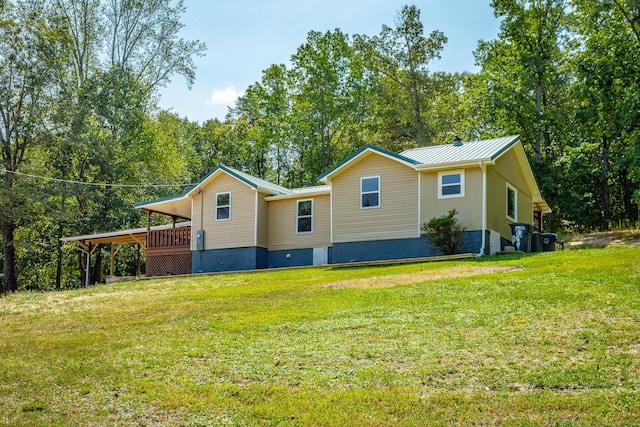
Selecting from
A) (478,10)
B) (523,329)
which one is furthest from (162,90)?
(523,329)

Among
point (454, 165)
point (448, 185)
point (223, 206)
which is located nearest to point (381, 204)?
point (448, 185)

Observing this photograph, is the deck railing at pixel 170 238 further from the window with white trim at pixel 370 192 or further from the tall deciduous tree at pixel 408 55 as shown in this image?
the tall deciduous tree at pixel 408 55

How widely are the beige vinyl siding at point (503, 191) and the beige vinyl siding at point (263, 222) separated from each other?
28.0 ft

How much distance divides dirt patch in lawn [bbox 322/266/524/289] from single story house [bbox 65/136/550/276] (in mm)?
4168

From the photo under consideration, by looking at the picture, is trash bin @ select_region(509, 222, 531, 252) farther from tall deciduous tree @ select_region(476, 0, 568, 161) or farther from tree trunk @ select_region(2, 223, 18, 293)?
tree trunk @ select_region(2, 223, 18, 293)

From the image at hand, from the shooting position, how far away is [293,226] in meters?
24.3

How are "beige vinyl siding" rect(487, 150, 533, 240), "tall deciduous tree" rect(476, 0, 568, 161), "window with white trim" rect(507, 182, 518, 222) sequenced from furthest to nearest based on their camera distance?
"tall deciduous tree" rect(476, 0, 568, 161)
"window with white trim" rect(507, 182, 518, 222)
"beige vinyl siding" rect(487, 150, 533, 240)

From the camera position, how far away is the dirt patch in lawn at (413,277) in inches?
572

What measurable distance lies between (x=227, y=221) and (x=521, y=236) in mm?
10614

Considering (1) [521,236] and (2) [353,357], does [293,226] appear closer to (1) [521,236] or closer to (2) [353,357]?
(1) [521,236]

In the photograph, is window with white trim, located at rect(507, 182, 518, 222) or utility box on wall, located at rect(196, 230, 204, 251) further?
utility box on wall, located at rect(196, 230, 204, 251)

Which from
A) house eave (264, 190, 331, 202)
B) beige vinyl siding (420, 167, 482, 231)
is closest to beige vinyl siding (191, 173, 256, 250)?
house eave (264, 190, 331, 202)

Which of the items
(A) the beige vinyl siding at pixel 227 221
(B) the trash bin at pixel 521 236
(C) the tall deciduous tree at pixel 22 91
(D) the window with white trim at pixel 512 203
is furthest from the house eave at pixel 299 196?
(C) the tall deciduous tree at pixel 22 91

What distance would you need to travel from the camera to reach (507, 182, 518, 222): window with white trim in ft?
73.7
